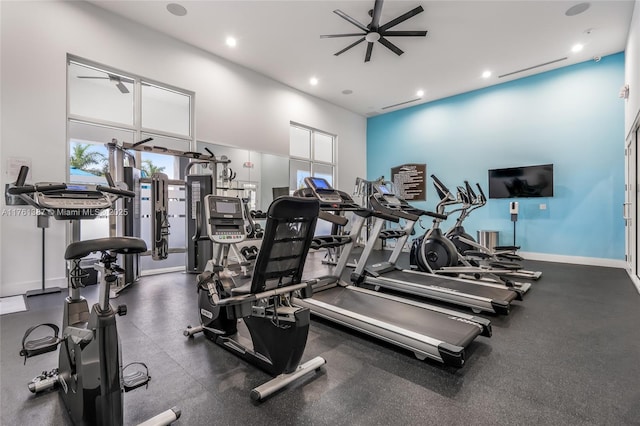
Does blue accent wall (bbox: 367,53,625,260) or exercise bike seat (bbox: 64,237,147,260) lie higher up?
blue accent wall (bbox: 367,53,625,260)

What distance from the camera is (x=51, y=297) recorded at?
12.5 feet

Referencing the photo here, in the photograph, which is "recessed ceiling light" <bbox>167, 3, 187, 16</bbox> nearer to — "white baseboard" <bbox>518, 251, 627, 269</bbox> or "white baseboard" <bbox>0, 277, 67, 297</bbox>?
"white baseboard" <bbox>0, 277, 67, 297</bbox>

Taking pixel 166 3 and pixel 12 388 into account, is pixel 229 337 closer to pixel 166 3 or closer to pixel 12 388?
pixel 12 388

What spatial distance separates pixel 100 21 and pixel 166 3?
1114 millimetres

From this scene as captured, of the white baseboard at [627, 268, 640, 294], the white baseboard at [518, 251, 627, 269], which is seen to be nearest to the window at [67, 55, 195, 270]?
the white baseboard at [627, 268, 640, 294]

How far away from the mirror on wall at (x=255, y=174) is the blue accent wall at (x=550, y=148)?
4326 millimetres

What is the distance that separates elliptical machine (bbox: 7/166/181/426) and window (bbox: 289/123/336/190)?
6207 mm

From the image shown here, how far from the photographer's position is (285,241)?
1807mm

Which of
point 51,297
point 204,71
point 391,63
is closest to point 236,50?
point 204,71

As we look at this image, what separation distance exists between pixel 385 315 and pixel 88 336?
2270mm

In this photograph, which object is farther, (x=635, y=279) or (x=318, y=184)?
(x=635, y=279)

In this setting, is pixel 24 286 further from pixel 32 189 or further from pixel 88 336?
pixel 88 336

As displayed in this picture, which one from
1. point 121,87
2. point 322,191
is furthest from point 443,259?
point 121,87

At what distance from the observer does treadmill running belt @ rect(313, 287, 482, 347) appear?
2.36m
